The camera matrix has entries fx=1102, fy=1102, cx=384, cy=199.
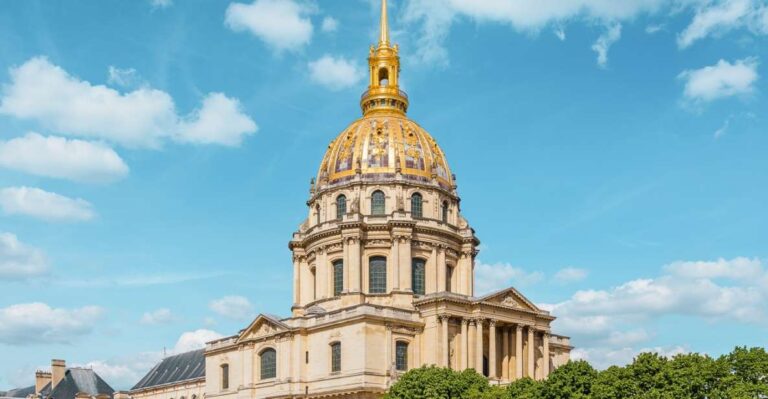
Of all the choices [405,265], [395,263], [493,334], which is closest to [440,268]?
[405,265]

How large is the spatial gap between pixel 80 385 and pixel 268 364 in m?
38.1

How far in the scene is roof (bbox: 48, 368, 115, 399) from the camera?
11956 centimetres

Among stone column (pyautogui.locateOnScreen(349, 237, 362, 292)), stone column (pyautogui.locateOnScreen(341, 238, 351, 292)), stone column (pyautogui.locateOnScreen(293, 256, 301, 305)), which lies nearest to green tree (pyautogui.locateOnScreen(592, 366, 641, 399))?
stone column (pyautogui.locateOnScreen(349, 237, 362, 292))

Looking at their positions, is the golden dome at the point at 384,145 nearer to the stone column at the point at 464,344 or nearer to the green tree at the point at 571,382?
the stone column at the point at 464,344

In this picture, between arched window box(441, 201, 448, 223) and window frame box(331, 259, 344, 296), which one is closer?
window frame box(331, 259, 344, 296)

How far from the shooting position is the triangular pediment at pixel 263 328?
90312 mm

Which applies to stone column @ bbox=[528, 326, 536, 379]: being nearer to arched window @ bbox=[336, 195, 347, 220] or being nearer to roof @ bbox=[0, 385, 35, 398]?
arched window @ bbox=[336, 195, 347, 220]

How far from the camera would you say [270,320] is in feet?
300

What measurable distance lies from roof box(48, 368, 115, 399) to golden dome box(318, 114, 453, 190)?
130 ft

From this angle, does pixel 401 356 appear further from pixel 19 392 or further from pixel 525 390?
pixel 19 392

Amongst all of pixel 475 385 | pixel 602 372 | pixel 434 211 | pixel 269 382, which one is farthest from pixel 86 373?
pixel 602 372

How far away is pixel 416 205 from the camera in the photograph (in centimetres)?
9788

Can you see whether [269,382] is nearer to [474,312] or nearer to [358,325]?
[358,325]

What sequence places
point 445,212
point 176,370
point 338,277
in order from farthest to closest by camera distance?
point 176,370
point 445,212
point 338,277
